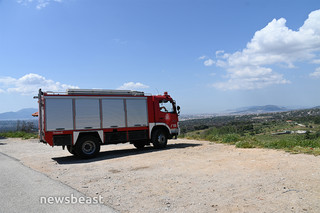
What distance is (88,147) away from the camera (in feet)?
43.7

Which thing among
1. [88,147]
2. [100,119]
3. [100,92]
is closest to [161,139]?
[100,119]

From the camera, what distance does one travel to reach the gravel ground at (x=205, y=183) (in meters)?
5.54

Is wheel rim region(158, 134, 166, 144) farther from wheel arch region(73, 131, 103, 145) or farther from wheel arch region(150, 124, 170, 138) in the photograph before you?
wheel arch region(73, 131, 103, 145)

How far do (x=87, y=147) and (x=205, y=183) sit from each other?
757 centimetres

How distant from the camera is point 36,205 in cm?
590

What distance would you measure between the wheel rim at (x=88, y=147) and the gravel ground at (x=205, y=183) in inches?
76.9

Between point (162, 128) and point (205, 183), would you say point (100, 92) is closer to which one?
point (162, 128)

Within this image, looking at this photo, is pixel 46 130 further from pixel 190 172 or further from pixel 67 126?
pixel 190 172

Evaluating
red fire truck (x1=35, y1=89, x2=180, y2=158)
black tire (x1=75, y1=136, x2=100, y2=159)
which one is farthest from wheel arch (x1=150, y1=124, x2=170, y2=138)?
black tire (x1=75, y1=136, x2=100, y2=159)

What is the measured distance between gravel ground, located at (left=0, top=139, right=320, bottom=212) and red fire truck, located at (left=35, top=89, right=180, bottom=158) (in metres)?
1.95

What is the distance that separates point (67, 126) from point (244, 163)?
773 cm

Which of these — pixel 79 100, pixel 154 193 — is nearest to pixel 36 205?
pixel 154 193

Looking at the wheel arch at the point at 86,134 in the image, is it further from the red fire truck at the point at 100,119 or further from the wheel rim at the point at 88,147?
the wheel rim at the point at 88,147

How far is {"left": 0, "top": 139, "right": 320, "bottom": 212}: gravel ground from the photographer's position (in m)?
5.54
